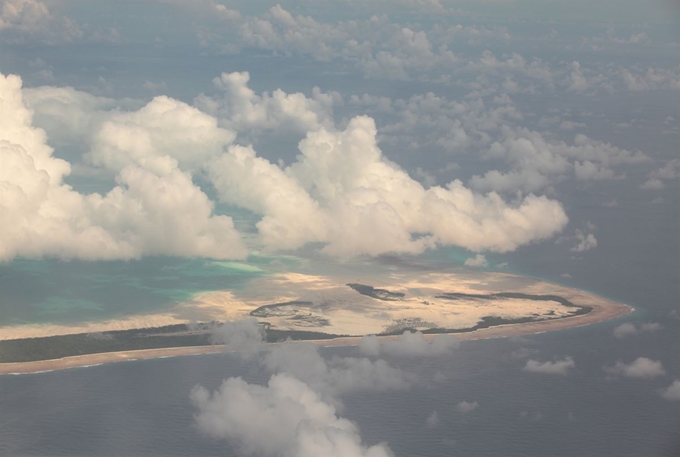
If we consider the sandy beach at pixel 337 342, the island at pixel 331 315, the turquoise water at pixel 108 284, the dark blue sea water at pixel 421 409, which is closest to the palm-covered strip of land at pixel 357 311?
the island at pixel 331 315

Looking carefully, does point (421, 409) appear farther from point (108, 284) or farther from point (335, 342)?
point (108, 284)

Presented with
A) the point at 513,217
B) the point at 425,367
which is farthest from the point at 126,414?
the point at 513,217

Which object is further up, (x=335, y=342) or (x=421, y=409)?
(x=335, y=342)

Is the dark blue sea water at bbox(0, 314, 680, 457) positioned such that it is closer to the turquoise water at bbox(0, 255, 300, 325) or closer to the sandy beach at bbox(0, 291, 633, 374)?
the sandy beach at bbox(0, 291, 633, 374)

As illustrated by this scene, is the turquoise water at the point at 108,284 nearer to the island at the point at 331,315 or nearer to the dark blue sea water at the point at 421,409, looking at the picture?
the island at the point at 331,315

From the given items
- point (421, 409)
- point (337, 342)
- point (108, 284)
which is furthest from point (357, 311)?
point (421, 409)

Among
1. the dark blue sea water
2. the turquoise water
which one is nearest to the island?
the turquoise water
